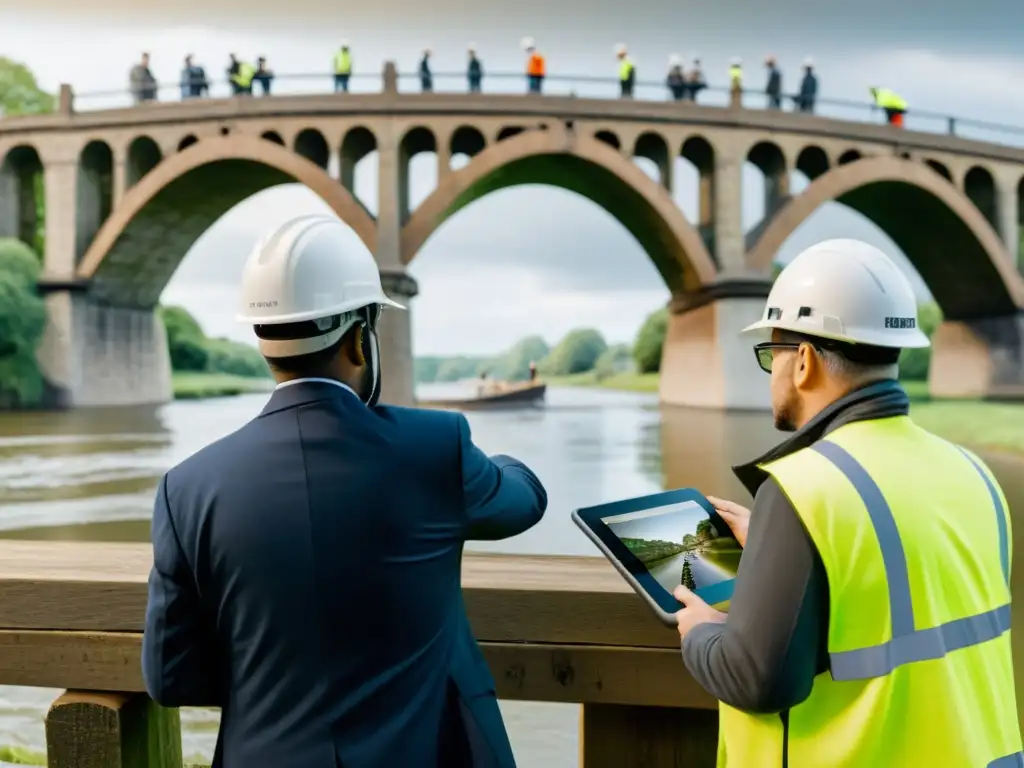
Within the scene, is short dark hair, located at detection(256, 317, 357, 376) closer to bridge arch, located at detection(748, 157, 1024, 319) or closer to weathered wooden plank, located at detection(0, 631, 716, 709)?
weathered wooden plank, located at detection(0, 631, 716, 709)

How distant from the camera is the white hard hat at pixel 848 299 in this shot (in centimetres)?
103

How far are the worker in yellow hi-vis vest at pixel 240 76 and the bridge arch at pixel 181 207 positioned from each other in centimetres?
164

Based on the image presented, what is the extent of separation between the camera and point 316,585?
987 mm

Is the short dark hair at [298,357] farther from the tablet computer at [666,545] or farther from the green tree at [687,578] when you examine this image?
the green tree at [687,578]

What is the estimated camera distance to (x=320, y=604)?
0.99m

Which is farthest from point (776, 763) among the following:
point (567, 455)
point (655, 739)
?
point (567, 455)

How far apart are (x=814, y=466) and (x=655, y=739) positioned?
0.66 m

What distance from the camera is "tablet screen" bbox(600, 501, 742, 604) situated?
3.74ft

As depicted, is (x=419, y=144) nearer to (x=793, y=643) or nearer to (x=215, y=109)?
(x=215, y=109)

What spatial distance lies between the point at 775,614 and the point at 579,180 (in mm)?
20726

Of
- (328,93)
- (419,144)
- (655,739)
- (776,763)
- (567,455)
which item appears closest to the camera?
(776,763)

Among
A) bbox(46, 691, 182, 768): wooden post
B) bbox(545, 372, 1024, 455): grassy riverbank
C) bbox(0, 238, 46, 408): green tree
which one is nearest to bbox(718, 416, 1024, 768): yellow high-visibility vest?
bbox(46, 691, 182, 768): wooden post

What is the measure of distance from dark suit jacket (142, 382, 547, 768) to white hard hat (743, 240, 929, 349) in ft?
1.66

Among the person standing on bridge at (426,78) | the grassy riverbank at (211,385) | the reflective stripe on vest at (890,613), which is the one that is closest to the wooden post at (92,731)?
the reflective stripe on vest at (890,613)
